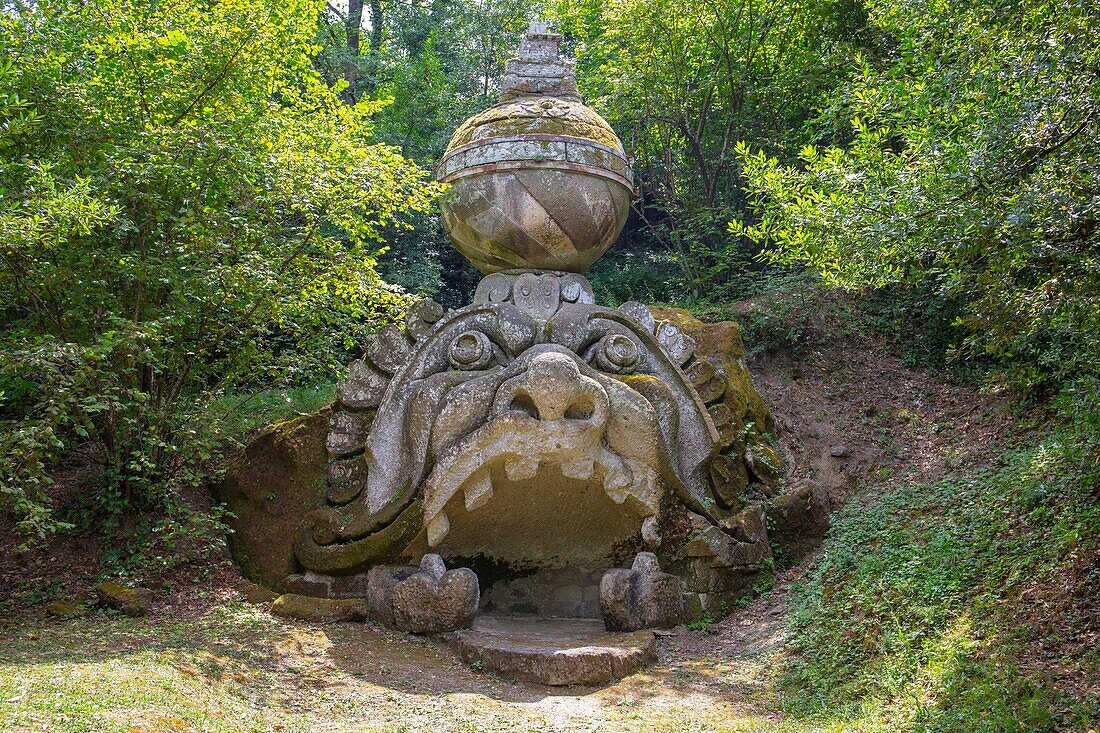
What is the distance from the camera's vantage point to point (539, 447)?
6.42 m

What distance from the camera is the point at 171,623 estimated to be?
6148 mm

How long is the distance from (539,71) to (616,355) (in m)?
2.38

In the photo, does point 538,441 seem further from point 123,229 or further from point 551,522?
point 123,229

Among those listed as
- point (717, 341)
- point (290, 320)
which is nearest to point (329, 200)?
point (290, 320)

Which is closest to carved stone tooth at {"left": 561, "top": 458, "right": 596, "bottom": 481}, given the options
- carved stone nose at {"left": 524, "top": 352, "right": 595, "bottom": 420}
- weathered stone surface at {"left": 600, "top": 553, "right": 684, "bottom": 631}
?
carved stone nose at {"left": 524, "top": 352, "right": 595, "bottom": 420}

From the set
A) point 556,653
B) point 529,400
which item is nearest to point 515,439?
point 529,400

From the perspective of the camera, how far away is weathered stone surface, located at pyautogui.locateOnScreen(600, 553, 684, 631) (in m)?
6.44

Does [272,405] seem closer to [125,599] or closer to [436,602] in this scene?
[125,599]

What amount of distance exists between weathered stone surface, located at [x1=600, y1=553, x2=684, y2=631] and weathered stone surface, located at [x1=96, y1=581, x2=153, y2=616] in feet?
9.05

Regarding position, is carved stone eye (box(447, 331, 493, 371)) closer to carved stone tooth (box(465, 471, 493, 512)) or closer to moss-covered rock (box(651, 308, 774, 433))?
carved stone tooth (box(465, 471, 493, 512))

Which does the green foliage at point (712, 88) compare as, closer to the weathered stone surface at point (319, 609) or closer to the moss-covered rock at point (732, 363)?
the moss-covered rock at point (732, 363)

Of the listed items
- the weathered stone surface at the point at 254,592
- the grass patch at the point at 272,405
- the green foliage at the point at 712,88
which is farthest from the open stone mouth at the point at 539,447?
the green foliage at the point at 712,88

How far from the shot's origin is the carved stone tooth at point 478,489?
656 centimetres

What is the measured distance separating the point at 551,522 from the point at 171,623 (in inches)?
95.8
